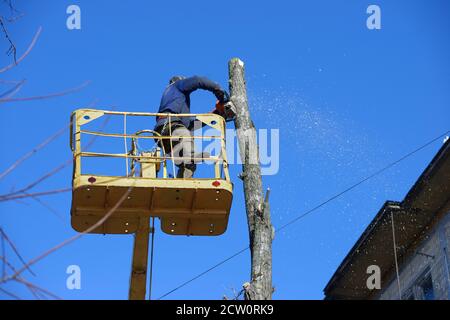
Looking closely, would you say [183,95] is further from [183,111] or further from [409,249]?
[409,249]

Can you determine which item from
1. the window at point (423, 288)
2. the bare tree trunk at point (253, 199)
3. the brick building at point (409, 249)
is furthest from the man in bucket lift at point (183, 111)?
the window at point (423, 288)

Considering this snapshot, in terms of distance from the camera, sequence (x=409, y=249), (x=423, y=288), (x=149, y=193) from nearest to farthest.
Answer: (x=149, y=193) → (x=423, y=288) → (x=409, y=249)

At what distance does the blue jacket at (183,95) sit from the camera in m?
12.1

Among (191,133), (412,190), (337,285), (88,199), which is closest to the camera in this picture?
(88,199)

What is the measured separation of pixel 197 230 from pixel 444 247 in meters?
8.18

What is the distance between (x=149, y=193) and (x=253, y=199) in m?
1.25

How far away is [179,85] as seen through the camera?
12516mm

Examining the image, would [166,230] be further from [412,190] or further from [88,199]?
[412,190]

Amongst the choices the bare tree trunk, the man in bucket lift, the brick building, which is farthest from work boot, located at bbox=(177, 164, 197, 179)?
the brick building

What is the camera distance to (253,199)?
455 inches

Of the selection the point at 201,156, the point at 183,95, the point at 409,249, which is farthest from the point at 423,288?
the point at 201,156

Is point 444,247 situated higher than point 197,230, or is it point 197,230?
point 444,247
